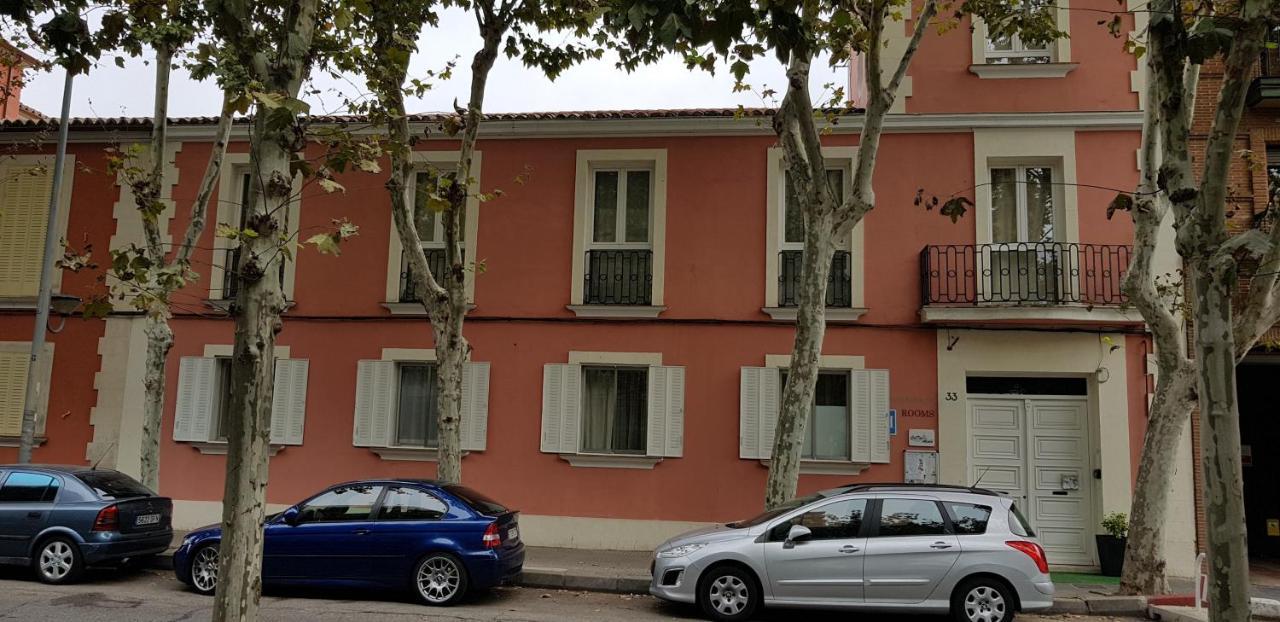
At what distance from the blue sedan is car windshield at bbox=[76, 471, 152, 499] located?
1476 millimetres

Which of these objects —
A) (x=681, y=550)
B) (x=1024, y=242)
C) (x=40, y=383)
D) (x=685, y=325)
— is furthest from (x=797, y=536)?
(x=40, y=383)

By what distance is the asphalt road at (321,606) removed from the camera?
8203 mm

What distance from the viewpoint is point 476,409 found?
12.5 metres

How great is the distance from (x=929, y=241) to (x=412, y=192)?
7.90 metres

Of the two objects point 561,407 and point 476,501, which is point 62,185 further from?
point 476,501

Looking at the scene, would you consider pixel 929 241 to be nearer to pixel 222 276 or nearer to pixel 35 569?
pixel 222 276

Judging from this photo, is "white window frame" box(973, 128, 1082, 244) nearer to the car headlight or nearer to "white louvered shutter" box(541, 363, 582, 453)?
"white louvered shutter" box(541, 363, 582, 453)

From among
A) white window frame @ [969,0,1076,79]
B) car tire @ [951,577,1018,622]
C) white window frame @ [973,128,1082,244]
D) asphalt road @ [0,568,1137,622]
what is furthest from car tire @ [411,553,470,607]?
white window frame @ [969,0,1076,79]

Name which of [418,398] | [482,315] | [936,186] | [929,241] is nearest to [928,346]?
[929,241]

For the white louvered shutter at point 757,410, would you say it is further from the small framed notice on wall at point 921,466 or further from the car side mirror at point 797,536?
the car side mirror at point 797,536

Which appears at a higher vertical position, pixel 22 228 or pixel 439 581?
pixel 22 228

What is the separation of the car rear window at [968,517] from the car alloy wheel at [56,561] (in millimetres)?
9607

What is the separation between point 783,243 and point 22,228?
484 inches

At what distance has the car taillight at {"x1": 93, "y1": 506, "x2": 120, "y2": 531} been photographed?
9.56 m
